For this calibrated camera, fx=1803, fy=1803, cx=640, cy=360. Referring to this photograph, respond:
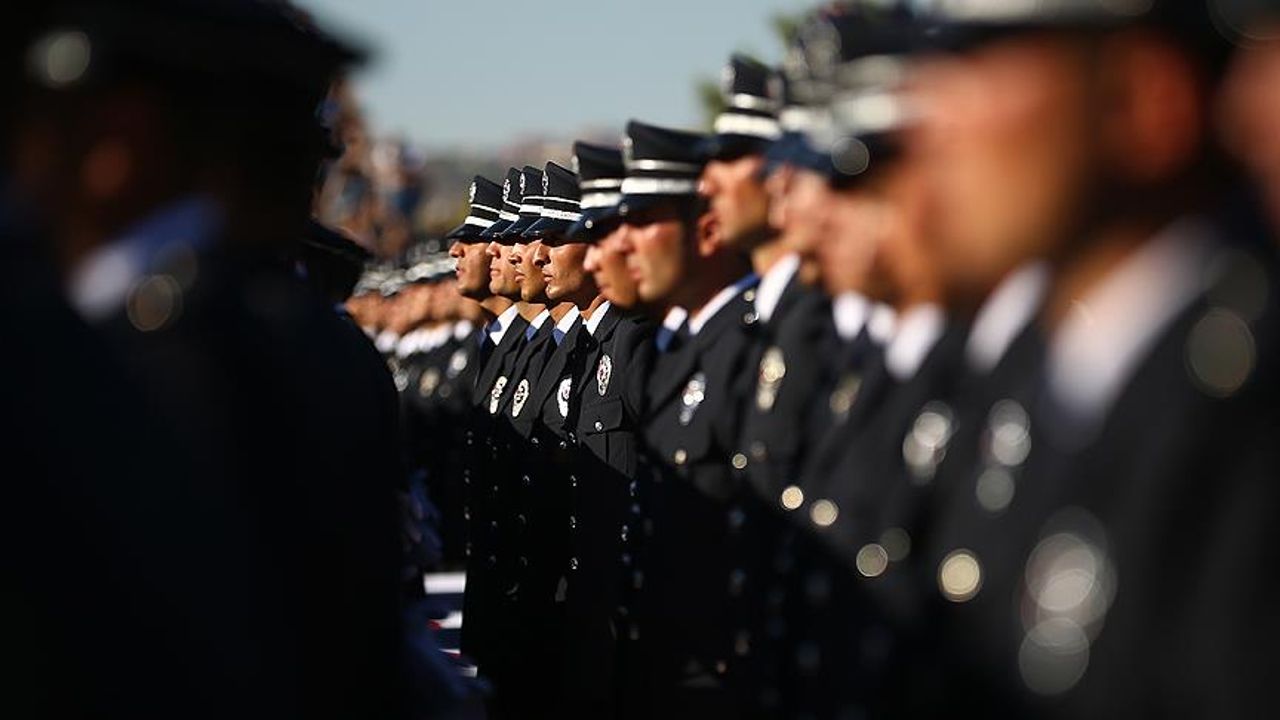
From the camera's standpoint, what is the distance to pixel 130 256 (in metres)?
2.80

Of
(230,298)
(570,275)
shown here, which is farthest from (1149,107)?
(570,275)

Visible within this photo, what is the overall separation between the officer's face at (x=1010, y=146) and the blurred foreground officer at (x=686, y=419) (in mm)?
2105

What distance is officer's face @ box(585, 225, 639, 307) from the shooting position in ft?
20.0

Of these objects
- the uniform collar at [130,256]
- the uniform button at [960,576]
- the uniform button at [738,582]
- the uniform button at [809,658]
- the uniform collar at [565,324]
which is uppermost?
the uniform collar at [565,324]

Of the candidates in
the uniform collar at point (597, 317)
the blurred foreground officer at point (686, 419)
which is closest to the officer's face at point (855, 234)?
the blurred foreground officer at point (686, 419)

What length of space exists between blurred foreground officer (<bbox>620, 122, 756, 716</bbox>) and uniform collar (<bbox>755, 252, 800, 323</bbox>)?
25cm

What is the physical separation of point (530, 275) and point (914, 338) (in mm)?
5374

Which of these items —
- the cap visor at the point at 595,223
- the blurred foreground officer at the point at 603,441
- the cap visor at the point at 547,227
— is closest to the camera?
the blurred foreground officer at the point at 603,441

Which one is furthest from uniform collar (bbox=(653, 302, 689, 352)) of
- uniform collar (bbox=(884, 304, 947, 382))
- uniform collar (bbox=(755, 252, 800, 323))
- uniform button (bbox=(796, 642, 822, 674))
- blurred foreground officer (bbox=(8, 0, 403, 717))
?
blurred foreground officer (bbox=(8, 0, 403, 717))

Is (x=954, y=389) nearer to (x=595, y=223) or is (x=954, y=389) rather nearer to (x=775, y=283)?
(x=775, y=283)

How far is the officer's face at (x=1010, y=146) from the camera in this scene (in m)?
2.53

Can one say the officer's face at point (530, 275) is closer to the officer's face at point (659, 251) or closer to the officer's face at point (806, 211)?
the officer's face at point (659, 251)

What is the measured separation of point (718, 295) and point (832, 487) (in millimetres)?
1983

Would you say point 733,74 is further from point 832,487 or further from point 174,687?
point 174,687
